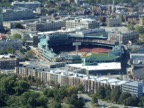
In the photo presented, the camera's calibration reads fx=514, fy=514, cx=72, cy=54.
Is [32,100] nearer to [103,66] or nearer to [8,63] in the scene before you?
[103,66]

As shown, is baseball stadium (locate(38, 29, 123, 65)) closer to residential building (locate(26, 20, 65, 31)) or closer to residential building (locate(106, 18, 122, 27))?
residential building (locate(26, 20, 65, 31))

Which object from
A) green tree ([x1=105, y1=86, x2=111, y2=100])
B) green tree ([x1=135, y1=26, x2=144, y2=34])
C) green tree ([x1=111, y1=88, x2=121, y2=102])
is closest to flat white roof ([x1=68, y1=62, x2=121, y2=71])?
green tree ([x1=105, y1=86, x2=111, y2=100])

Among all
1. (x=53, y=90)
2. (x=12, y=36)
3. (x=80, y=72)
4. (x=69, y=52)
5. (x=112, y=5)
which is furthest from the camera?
(x=112, y=5)

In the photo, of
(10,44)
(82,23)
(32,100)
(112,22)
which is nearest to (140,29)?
(112,22)

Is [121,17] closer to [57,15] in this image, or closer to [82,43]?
[57,15]

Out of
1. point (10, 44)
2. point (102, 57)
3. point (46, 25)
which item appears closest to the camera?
point (102, 57)

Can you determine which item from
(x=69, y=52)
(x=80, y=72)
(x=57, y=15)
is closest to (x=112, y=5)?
(x=57, y=15)
